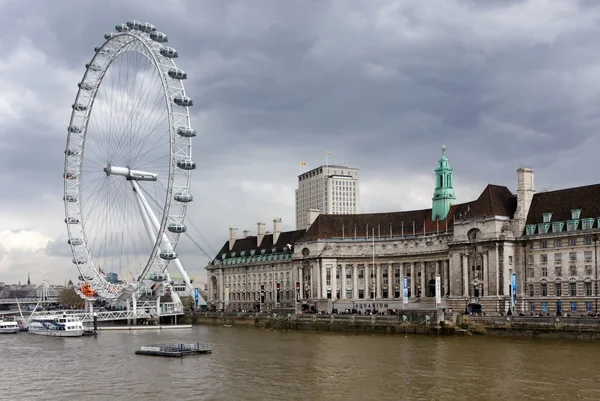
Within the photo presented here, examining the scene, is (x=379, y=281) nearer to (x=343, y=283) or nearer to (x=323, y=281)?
(x=343, y=283)

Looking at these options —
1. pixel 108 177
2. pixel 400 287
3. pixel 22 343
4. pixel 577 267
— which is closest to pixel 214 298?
pixel 400 287

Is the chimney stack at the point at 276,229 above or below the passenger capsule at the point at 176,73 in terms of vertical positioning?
below

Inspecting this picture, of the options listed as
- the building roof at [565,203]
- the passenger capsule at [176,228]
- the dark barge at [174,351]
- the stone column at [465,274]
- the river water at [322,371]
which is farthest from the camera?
the stone column at [465,274]

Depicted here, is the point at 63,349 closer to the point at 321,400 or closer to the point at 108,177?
the point at 108,177

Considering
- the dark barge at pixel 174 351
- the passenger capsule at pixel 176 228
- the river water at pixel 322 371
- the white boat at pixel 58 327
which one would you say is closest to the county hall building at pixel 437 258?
the river water at pixel 322 371

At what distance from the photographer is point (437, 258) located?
111500 mm

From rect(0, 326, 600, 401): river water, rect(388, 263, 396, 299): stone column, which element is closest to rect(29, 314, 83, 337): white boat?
rect(0, 326, 600, 401): river water

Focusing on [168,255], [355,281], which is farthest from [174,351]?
[355,281]

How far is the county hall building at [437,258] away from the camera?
8750cm

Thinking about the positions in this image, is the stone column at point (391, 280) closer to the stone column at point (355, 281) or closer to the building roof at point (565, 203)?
the stone column at point (355, 281)

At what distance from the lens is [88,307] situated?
117875mm

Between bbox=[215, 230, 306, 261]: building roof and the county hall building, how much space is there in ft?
0.93

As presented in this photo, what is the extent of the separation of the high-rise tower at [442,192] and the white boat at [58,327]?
53.5m

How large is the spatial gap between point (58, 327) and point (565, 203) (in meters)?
62.5
